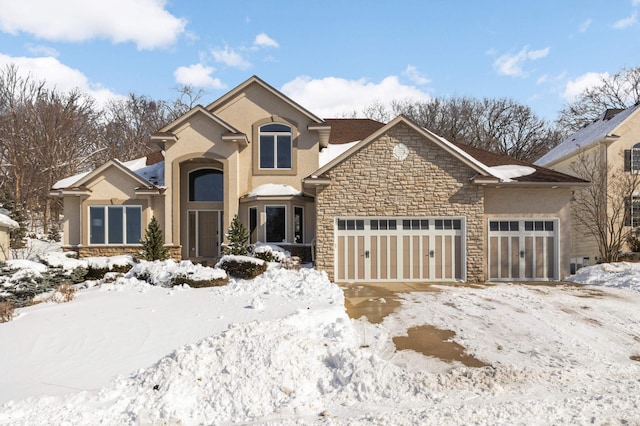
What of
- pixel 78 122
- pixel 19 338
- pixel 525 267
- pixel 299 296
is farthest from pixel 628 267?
pixel 78 122

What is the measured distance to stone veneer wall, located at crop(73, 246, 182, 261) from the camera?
16970mm

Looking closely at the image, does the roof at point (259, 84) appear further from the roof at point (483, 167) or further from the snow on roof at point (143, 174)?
the snow on roof at point (143, 174)

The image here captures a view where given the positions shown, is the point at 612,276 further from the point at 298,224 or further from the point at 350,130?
the point at 350,130

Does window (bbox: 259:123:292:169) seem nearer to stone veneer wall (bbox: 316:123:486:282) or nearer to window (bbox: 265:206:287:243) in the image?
window (bbox: 265:206:287:243)

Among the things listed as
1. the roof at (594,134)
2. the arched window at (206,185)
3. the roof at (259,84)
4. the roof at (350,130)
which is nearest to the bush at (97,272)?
the arched window at (206,185)

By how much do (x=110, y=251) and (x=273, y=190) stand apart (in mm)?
7107

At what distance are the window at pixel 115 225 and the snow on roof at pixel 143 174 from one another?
1573 millimetres

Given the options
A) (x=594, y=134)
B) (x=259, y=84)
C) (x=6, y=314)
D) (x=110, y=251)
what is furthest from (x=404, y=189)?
(x=594, y=134)

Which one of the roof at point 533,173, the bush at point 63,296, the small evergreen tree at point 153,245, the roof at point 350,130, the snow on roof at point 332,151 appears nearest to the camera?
the bush at point 63,296

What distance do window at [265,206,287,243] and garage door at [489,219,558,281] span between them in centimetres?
792

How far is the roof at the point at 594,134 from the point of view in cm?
2114

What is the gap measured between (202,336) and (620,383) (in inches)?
252

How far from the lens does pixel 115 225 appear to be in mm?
17281

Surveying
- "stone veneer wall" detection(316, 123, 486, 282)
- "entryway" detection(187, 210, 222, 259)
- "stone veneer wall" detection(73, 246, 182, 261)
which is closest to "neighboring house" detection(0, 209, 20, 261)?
"stone veneer wall" detection(73, 246, 182, 261)
